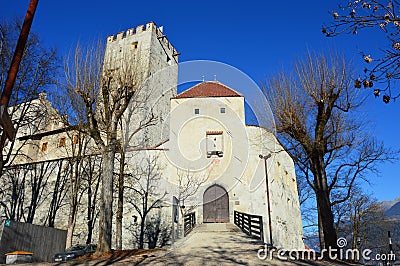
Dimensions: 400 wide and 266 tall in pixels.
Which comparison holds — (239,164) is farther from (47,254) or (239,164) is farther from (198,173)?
(47,254)

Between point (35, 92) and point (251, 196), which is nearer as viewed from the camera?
point (35, 92)

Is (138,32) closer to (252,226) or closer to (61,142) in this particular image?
(61,142)

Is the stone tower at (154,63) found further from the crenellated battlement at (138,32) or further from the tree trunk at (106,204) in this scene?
the tree trunk at (106,204)

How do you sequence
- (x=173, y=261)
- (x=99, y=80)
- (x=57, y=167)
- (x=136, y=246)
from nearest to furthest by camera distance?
(x=173, y=261), (x=99, y=80), (x=136, y=246), (x=57, y=167)

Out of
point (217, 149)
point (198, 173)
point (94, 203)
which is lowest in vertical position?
Result: point (94, 203)

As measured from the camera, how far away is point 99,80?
1272cm

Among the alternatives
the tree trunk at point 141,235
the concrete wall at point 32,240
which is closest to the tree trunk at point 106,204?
the concrete wall at point 32,240

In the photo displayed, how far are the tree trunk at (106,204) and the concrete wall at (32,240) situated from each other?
6.05m

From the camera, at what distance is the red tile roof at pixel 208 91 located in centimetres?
2436

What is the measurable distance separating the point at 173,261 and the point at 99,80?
25.1 feet

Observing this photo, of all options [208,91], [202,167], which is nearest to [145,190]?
[202,167]

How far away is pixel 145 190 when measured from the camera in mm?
20703

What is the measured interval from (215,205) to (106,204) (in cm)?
1180

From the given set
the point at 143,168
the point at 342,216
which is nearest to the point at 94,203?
the point at 143,168
